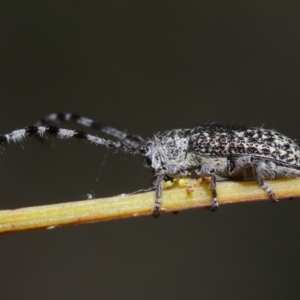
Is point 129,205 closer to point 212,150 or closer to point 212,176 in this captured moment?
point 212,176

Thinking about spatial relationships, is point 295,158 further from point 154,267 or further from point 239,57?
point 239,57

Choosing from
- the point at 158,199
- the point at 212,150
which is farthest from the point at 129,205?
the point at 212,150

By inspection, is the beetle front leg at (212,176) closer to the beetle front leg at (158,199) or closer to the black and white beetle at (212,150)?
the black and white beetle at (212,150)

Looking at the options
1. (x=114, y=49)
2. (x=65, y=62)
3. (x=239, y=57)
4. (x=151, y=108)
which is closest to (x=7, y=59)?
(x=65, y=62)

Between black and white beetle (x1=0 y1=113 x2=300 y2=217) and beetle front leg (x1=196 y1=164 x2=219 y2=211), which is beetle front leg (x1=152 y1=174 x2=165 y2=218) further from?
beetle front leg (x1=196 y1=164 x2=219 y2=211)

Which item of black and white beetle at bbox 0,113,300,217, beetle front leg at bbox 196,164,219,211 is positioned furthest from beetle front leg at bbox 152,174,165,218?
beetle front leg at bbox 196,164,219,211

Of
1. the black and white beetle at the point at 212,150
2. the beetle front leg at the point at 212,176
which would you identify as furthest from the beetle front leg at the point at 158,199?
the beetle front leg at the point at 212,176
